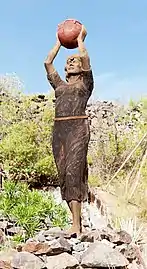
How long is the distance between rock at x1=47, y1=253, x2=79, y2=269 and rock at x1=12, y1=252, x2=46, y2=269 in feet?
0.27

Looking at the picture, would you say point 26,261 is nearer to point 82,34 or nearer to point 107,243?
point 107,243

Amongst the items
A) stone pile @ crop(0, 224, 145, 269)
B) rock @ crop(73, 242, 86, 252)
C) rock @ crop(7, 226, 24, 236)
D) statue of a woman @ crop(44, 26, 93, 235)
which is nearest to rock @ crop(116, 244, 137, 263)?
stone pile @ crop(0, 224, 145, 269)

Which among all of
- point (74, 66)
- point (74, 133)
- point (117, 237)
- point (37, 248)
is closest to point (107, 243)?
point (117, 237)

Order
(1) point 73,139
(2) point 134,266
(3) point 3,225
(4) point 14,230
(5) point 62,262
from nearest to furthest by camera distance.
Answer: (5) point 62,262 < (2) point 134,266 < (1) point 73,139 < (4) point 14,230 < (3) point 3,225

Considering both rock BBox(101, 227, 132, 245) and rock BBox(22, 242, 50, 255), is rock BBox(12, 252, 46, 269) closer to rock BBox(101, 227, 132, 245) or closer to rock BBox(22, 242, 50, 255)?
rock BBox(22, 242, 50, 255)

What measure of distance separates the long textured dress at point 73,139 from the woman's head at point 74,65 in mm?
110

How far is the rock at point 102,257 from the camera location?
478cm

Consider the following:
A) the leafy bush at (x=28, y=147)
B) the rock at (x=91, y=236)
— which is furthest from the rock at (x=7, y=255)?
the leafy bush at (x=28, y=147)

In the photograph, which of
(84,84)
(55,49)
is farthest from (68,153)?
(55,49)

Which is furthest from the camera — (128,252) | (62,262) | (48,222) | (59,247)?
(48,222)

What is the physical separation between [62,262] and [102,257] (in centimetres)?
39

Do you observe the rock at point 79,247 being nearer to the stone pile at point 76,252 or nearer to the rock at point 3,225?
the stone pile at point 76,252

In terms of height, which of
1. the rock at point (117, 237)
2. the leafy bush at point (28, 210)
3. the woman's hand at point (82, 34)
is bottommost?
the rock at point (117, 237)

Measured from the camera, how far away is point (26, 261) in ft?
15.9
